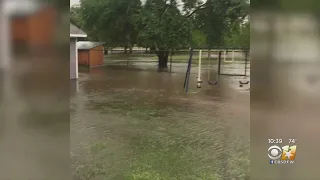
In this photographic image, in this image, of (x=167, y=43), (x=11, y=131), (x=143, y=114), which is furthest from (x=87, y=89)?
(x=11, y=131)

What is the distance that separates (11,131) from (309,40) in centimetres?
146

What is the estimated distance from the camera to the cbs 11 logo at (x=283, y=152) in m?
1.90

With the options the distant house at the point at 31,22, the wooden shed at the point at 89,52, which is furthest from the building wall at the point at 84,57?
the distant house at the point at 31,22

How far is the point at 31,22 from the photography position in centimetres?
132

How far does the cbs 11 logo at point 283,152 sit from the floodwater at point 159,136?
0.77m

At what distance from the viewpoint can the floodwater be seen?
2.82 meters

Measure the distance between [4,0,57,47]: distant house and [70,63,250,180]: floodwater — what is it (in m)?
1.11

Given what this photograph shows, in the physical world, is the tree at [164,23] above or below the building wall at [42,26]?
above

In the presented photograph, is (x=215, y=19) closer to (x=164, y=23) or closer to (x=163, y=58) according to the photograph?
(x=164, y=23)

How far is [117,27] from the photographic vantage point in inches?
562

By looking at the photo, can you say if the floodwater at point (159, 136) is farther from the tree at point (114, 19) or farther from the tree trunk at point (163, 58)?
the tree trunk at point (163, 58)

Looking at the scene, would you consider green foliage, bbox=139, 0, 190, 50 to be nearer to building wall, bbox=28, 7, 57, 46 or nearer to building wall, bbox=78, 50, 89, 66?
building wall, bbox=78, 50, 89, 66

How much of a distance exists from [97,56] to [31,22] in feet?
49.4

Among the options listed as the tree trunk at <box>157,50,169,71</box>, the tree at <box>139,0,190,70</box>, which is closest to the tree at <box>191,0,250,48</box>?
the tree at <box>139,0,190,70</box>
